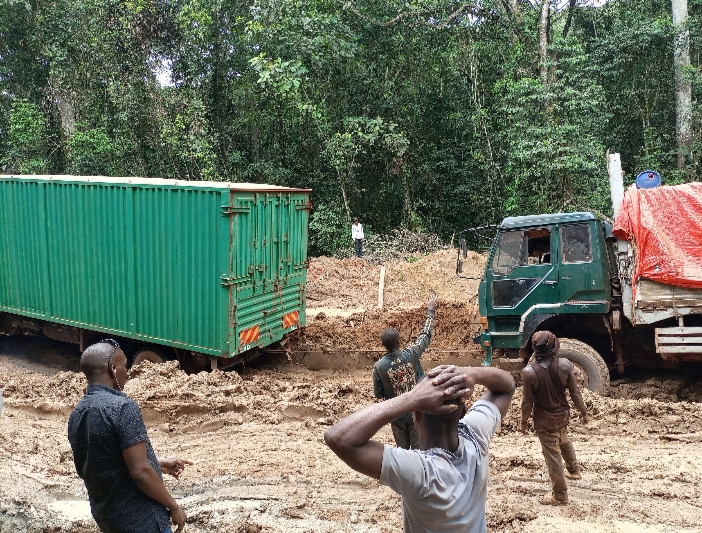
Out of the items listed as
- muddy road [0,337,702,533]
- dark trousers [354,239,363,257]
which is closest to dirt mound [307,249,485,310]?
dark trousers [354,239,363,257]

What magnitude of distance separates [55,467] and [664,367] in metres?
7.47

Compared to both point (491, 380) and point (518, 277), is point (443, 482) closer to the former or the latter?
point (491, 380)

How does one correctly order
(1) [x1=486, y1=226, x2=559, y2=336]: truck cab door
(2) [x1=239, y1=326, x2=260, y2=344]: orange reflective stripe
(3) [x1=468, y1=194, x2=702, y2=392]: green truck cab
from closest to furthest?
(3) [x1=468, y1=194, x2=702, y2=392]: green truck cab < (1) [x1=486, y1=226, x2=559, y2=336]: truck cab door < (2) [x1=239, y1=326, x2=260, y2=344]: orange reflective stripe

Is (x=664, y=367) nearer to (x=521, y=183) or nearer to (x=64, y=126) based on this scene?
(x=521, y=183)

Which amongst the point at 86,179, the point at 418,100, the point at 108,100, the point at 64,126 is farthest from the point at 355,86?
the point at 86,179

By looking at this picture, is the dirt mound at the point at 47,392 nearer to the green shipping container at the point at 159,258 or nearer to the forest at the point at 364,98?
the green shipping container at the point at 159,258

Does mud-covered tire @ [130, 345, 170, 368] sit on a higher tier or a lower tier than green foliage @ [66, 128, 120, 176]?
lower

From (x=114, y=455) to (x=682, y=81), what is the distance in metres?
17.9

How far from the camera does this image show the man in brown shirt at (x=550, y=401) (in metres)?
4.91

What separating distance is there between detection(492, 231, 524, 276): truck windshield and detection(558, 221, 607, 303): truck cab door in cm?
53

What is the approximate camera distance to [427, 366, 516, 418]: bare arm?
2.16 m

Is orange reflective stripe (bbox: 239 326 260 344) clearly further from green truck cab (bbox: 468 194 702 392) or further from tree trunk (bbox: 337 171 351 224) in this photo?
tree trunk (bbox: 337 171 351 224)

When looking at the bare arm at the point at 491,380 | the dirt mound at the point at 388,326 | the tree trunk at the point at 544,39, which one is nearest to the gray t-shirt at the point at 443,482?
the bare arm at the point at 491,380

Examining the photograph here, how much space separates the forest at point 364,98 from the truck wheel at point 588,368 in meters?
8.52
